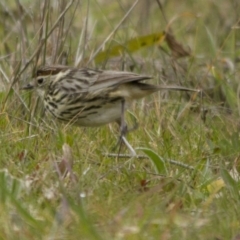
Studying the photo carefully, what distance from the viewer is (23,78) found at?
281 inches

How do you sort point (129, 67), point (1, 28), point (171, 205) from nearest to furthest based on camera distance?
point (171, 205) → point (129, 67) → point (1, 28)

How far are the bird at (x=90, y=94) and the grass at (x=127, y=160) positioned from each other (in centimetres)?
11

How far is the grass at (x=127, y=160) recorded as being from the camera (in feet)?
14.1

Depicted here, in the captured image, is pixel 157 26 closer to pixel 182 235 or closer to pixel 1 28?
pixel 1 28

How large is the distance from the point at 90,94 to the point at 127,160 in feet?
3.00

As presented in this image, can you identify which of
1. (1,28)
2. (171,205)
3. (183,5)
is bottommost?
(183,5)

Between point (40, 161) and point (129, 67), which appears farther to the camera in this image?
point (129, 67)

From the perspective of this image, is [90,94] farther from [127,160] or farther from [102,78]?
[127,160]

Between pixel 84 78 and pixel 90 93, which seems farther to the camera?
pixel 84 78

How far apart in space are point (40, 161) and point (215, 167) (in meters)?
0.96

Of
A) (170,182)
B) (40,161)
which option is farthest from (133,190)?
(40,161)

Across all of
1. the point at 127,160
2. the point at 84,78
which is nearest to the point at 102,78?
the point at 84,78

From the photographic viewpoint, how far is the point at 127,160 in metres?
5.60

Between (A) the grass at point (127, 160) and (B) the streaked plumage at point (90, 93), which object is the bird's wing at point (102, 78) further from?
(A) the grass at point (127, 160)
